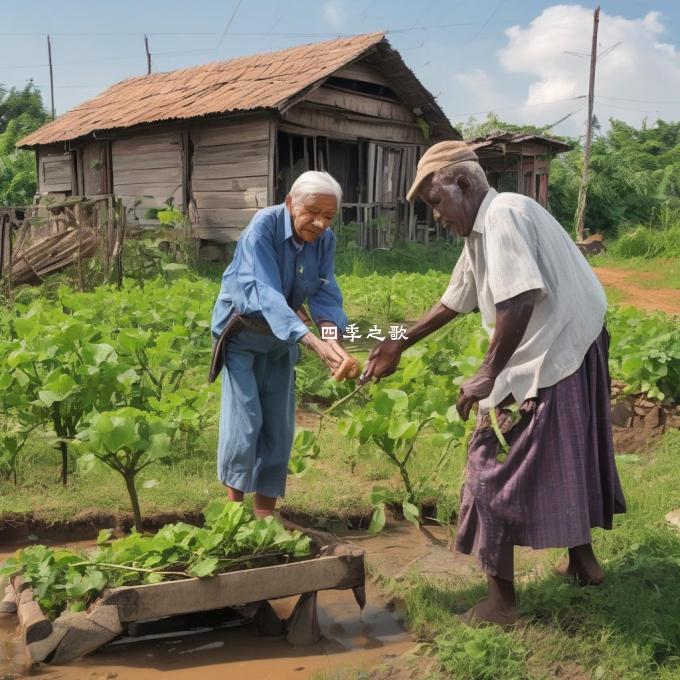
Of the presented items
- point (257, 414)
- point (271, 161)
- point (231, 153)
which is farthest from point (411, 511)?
point (231, 153)

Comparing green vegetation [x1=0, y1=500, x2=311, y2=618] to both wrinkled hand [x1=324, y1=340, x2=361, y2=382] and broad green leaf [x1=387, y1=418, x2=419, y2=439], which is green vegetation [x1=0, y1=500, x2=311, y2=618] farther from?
broad green leaf [x1=387, y1=418, x2=419, y2=439]

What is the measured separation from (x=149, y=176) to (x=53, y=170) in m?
4.13

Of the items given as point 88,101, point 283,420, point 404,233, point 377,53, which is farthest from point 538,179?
point 283,420

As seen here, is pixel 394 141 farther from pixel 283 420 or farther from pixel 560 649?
pixel 560 649

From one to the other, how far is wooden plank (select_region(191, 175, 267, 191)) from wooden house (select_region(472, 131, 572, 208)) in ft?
18.4

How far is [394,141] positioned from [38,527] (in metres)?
12.3

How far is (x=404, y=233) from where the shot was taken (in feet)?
49.8

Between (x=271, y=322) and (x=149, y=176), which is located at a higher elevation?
(x=149, y=176)

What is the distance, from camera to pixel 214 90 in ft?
43.8

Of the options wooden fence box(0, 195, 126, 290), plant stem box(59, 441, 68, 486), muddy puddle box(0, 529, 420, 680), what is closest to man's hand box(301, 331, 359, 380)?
muddy puddle box(0, 529, 420, 680)

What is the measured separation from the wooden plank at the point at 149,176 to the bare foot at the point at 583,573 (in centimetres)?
1162

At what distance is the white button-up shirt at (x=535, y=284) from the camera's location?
2.36 m

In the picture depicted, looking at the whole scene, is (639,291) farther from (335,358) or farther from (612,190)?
(335,358)

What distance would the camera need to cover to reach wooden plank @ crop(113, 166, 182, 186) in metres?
13.5
